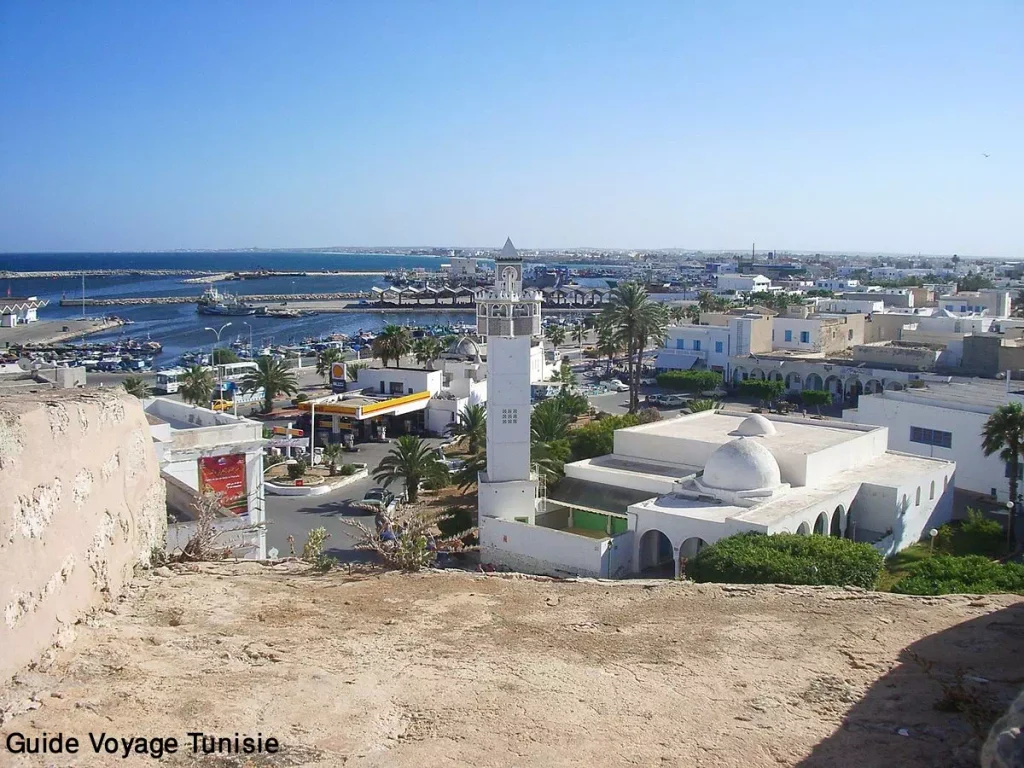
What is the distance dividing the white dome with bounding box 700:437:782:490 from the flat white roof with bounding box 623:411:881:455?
7.73 ft

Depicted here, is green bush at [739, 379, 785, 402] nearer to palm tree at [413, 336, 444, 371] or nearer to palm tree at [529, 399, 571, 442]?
palm tree at [413, 336, 444, 371]

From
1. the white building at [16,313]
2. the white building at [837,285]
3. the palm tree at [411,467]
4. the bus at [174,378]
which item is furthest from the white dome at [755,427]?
the white building at [837,285]

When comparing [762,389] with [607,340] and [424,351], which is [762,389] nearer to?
[607,340]

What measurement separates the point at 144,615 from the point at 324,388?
158ft

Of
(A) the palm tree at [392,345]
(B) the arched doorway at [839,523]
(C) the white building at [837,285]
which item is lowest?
(B) the arched doorway at [839,523]

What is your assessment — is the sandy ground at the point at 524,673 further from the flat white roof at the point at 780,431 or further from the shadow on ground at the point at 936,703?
the flat white roof at the point at 780,431

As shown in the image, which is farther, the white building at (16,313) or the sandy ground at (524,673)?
the white building at (16,313)

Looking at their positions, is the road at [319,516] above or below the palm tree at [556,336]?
below

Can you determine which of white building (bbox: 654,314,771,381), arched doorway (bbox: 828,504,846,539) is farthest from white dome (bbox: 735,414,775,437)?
Answer: white building (bbox: 654,314,771,381)

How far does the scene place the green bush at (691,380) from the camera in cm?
5347

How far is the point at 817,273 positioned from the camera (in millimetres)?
194250

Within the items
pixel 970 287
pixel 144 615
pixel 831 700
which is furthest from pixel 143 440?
pixel 970 287

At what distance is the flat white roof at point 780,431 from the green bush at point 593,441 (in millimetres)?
2656

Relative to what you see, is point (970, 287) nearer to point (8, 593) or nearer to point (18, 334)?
point (18, 334)
